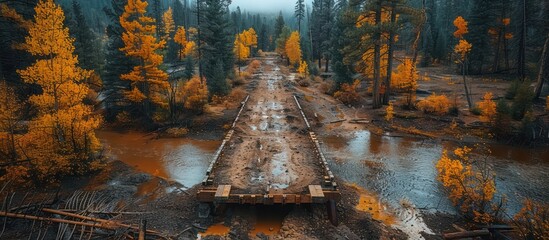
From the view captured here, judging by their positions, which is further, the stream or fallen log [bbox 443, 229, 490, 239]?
the stream

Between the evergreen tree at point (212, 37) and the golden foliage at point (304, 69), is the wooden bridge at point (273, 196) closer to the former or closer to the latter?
the evergreen tree at point (212, 37)

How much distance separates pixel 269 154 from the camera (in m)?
18.8

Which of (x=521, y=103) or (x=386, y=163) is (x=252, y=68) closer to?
(x=521, y=103)

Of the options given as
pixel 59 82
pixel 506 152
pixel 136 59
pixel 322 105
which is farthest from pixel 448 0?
pixel 59 82

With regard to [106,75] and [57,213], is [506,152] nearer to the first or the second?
[57,213]

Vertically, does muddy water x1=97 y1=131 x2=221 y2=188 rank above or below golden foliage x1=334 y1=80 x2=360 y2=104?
below

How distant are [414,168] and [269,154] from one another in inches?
326

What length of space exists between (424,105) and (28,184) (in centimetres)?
2726

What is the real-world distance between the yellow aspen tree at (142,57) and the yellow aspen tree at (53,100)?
7.89 metres

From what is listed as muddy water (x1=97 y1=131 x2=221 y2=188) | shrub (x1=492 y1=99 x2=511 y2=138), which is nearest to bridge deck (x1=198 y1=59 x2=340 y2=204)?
muddy water (x1=97 y1=131 x2=221 y2=188)

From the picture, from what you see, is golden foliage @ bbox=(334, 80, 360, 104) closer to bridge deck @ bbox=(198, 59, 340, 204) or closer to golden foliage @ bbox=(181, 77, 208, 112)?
bridge deck @ bbox=(198, 59, 340, 204)

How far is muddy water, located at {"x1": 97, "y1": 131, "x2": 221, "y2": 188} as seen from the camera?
60.0 feet

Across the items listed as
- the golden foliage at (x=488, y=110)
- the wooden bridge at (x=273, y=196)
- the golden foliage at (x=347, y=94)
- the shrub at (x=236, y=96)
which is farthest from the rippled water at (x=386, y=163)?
the shrub at (x=236, y=96)

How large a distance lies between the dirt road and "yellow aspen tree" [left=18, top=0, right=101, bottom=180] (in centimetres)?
779
